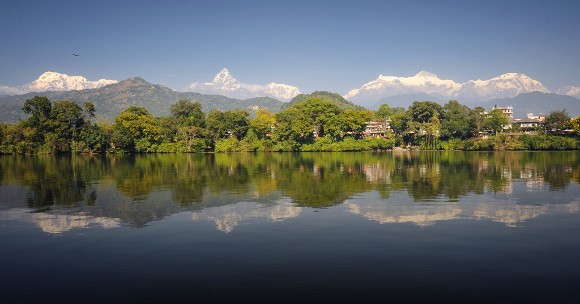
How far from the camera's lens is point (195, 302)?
6508 millimetres

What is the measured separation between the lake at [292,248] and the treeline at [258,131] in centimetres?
6465

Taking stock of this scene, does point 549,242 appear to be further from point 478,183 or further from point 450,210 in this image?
point 478,183

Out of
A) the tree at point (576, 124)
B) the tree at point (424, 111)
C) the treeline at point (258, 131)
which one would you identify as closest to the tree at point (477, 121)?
the treeline at point (258, 131)

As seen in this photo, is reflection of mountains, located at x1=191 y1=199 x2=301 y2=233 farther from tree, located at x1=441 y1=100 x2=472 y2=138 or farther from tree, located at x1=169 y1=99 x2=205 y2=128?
tree, located at x1=441 y1=100 x2=472 y2=138

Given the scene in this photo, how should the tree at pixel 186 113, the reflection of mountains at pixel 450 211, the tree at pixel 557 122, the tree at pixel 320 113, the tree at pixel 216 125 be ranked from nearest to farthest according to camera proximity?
the reflection of mountains at pixel 450 211
the tree at pixel 557 122
the tree at pixel 216 125
the tree at pixel 320 113
the tree at pixel 186 113

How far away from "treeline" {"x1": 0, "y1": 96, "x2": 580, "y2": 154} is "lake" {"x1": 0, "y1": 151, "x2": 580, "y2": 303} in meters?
64.6

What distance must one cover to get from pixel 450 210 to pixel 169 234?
10967 millimetres

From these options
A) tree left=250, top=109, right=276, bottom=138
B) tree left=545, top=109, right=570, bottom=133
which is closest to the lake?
tree left=250, top=109, right=276, bottom=138

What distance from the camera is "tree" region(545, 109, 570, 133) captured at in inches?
2931

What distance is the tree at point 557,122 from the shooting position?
74438 millimetres

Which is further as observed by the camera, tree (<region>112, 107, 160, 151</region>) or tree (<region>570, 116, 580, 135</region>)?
tree (<region>112, 107, 160, 151</region>)

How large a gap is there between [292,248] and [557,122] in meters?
88.4

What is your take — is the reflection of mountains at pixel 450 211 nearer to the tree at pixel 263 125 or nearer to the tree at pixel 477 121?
the tree at pixel 263 125

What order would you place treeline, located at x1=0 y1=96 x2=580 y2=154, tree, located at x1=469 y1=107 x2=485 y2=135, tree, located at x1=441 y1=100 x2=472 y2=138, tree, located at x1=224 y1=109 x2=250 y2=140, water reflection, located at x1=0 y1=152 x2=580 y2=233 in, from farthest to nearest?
tree, located at x1=224 y1=109 x2=250 y2=140
tree, located at x1=469 y1=107 x2=485 y2=135
tree, located at x1=441 y1=100 x2=472 y2=138
treeline, located at x1=0 y1=96 x2=580 y2=154
water reflection, located at x1=0 y1=152 x2=580 y2=233
